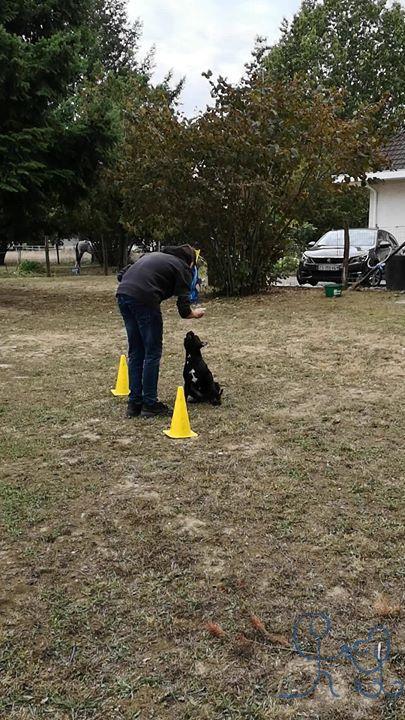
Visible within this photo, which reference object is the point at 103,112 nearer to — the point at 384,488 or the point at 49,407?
the point at 49,407

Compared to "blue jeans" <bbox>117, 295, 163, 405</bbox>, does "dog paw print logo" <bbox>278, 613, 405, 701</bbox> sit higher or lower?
lower

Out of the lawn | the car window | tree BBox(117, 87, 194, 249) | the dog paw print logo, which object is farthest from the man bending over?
the car window

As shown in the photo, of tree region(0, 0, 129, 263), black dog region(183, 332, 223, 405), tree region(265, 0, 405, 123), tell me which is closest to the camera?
black dog region(183, 332, 223, 405)

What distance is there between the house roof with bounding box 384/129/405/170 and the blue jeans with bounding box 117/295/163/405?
52.0 feet

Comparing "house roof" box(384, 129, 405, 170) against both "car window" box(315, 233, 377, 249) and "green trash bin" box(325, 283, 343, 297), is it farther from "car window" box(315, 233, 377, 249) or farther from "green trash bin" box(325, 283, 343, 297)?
"green trash bin" box(325, 283, 343, 297)

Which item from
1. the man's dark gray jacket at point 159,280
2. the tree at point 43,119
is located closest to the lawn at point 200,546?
the man's dark gray jacket at point 159,280

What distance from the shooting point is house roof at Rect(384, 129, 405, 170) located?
1916 cm

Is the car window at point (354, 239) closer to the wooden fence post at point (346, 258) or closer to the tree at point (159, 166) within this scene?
the wooden fence post at point (346, 258)

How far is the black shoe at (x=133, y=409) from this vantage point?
5.33 m

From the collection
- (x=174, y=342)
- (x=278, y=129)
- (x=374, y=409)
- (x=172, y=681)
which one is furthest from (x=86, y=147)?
(x=172, y=681)

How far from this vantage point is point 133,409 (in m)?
5.35

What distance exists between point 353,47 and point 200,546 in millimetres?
40567

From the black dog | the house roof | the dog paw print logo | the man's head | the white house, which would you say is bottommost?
the dog paw print logo

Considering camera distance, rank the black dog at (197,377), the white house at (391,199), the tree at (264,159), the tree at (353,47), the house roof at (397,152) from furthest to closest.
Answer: the tree at (353,47) → the white house at (391,199) → the house roof at (397,152) → the tree at (264,159) → the black dog at (197,377)
